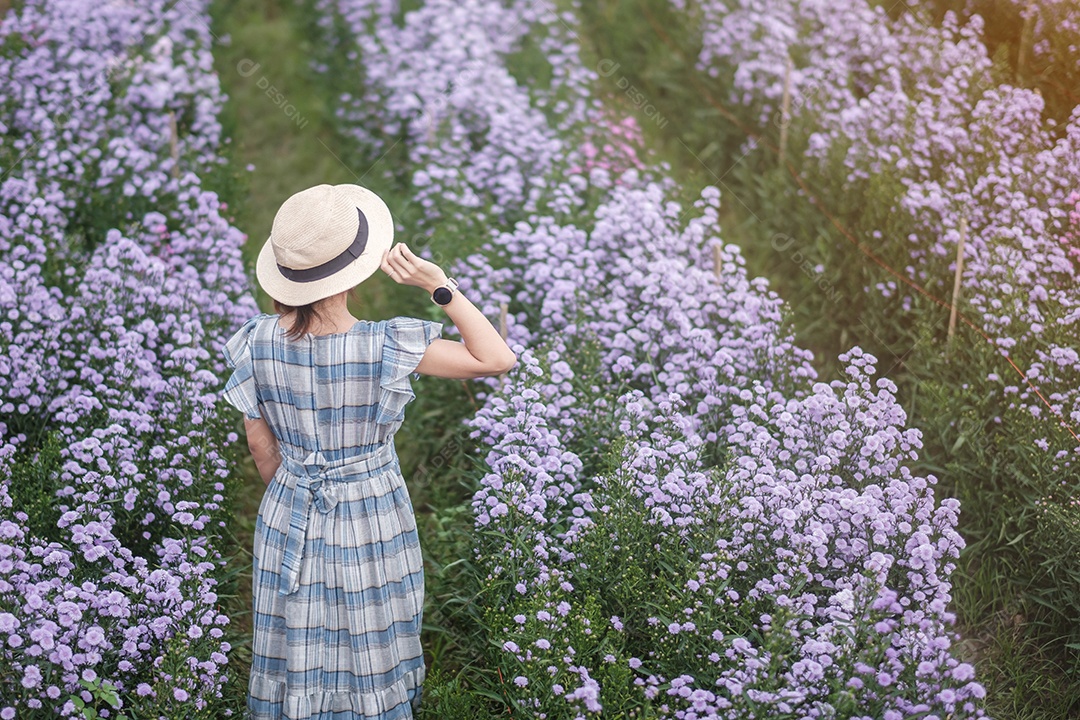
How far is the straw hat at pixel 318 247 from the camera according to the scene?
11.3 ft

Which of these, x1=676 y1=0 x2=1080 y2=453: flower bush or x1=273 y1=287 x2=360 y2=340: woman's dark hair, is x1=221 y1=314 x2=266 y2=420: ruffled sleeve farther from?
x1=676 y1=0 x2=1080 y2=453: flower bush

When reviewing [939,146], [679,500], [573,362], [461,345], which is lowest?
[573,362]

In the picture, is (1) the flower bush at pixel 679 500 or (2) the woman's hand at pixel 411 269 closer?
(2) the woman's hand at pixel 411 269

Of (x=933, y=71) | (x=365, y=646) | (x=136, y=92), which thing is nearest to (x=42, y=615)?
(x=365, y=646)

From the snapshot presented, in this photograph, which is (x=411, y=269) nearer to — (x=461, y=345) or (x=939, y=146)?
(x=461, y=345)

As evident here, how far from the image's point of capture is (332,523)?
3678 millimetres

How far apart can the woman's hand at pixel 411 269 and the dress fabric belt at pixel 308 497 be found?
723 mm

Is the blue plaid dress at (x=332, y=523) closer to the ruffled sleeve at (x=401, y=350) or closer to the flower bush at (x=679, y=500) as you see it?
the ruffled sleeve at (x=401, y=350)

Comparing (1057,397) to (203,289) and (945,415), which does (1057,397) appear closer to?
(945,415)

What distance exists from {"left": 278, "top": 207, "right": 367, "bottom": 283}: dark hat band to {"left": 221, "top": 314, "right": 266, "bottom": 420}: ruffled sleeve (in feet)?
0.77

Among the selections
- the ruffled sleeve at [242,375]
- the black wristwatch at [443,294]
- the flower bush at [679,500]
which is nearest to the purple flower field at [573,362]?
the flower bush at [679,500]

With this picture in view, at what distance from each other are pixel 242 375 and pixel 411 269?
0.79 m

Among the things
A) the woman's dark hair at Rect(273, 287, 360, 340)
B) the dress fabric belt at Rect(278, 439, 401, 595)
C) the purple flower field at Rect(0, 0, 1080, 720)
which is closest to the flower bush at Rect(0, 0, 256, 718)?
the purple flower field at Rect(0, 0, 1080, 720)

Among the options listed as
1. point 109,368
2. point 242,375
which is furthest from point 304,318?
point 109,368
